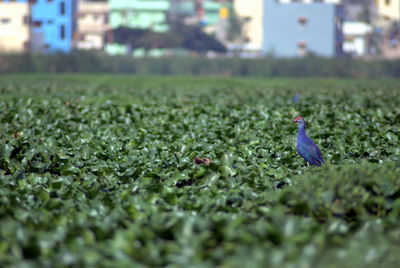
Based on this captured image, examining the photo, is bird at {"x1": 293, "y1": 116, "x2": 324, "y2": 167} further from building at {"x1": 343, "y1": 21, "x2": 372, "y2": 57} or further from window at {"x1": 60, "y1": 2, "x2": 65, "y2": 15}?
building at {"x1": 343, "y1": 21, "x2": 372, "y2": 57}

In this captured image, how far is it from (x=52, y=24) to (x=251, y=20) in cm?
2430

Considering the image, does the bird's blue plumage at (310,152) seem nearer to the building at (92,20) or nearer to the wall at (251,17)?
the building at (92,20)

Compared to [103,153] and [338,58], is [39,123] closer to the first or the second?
[103,153]

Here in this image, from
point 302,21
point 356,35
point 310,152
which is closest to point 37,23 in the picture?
point 302,21

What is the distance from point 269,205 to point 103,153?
2836mm

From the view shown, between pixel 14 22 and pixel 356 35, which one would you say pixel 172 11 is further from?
pixel 356 35

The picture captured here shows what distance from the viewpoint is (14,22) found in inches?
2105

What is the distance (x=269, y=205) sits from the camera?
4.70 metres

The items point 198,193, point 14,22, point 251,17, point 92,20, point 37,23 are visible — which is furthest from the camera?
point 251,17

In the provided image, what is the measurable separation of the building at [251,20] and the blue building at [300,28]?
9442 mm

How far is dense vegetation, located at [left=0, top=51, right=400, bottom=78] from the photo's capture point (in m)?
44.3

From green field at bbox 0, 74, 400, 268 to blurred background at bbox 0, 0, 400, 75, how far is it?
36.0m

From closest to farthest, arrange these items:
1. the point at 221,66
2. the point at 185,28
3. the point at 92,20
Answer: the point at 221,66, the point at 185,28, the point at 92,20

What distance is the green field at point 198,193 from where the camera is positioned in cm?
A: 340
